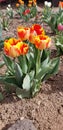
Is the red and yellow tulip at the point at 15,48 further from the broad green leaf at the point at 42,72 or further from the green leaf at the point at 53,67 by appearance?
the green leaf at the point at 53,67

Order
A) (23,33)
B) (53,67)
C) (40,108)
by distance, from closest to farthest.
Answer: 1. (23,33)
2. (40,108)
3. (53,67)

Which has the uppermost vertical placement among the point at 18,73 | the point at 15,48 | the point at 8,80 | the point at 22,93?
the point at 15,48

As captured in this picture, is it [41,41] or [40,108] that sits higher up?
[41,41]

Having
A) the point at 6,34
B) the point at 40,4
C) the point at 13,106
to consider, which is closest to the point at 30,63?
the point at 13,106

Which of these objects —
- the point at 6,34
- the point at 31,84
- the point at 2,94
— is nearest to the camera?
the point at 31,84

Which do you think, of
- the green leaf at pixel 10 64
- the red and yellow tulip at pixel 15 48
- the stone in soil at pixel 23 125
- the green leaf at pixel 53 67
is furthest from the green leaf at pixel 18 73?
the stone in soil at pixel 23 125

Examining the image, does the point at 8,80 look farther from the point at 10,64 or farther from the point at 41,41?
the point at 41,41

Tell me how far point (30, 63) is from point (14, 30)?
3.18m

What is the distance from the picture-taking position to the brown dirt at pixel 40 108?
3401 mm

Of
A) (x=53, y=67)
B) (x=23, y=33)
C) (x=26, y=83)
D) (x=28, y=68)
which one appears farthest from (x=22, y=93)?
(x=23, y=33)

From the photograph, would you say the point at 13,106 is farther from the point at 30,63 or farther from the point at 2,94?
the point at 30,63

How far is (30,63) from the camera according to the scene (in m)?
3.62

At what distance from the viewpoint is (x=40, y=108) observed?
11.8ft

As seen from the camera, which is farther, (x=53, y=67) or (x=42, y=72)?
(x=53, y=67)
